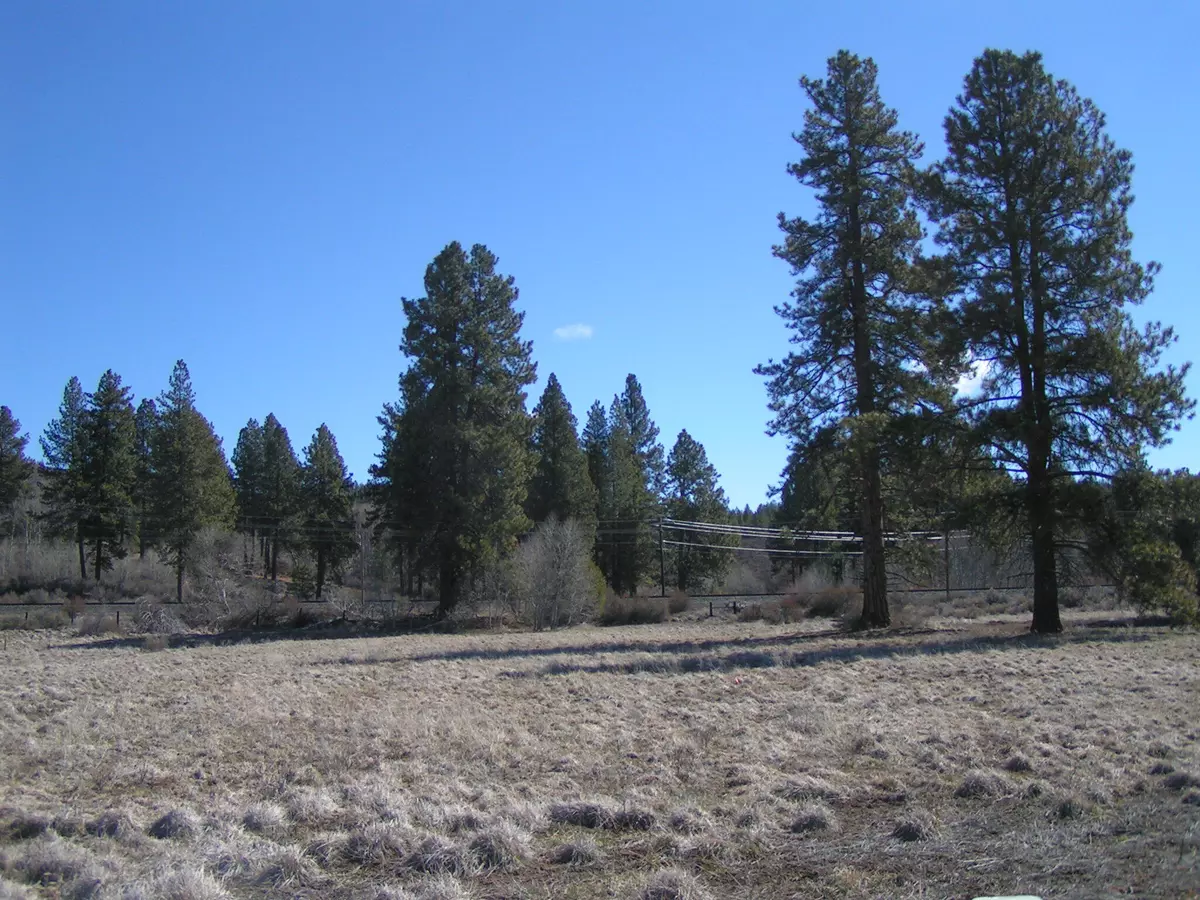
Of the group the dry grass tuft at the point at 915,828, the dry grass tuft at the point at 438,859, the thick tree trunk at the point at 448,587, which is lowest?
the thick tree trunk at the point at 448,587

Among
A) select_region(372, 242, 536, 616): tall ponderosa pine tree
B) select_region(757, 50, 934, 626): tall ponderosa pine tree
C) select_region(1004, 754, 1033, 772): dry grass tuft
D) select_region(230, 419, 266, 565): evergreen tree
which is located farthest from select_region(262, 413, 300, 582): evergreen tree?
select_region(1004, 754, 1033, 772): dry grass tuft

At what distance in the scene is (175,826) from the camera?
7703 millimetres

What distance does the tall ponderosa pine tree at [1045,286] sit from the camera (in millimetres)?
22453

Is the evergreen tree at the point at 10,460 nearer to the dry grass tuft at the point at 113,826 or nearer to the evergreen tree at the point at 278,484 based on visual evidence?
the evergreen tree at the point at 278,484

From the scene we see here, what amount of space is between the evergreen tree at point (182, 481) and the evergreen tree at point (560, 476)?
20309 mm

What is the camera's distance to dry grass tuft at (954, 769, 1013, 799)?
8141mm

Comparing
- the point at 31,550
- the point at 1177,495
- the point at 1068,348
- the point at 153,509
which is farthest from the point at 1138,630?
the point at 31,550

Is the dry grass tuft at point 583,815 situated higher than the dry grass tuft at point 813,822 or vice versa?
the dry grass tuft at point 813,822

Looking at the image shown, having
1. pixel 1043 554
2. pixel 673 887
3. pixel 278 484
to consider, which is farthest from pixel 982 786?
pixel 278 484

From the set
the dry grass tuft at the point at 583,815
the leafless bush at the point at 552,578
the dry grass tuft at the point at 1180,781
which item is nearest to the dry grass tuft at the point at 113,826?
the dry grass tuft at the point at 583,815

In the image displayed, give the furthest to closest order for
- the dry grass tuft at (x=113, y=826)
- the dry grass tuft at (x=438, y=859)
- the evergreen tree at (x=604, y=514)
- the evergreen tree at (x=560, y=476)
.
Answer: the evergreen tree at (x=604, y=514)
the evergreen tree at (x=560, y=476)
the dry grass tuft at (x=113, y=826)
the dry grass tuft at (x=438, y=859)

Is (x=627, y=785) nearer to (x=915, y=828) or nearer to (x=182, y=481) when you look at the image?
(x=915, y=828)

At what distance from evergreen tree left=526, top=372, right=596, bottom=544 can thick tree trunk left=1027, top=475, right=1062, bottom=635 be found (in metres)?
37.9

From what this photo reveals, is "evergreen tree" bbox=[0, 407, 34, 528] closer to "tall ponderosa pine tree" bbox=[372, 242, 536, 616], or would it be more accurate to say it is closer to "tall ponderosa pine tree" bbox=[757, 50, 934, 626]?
"tall ponderosa pine tree" bbox=[372, 242, 536, 616]
